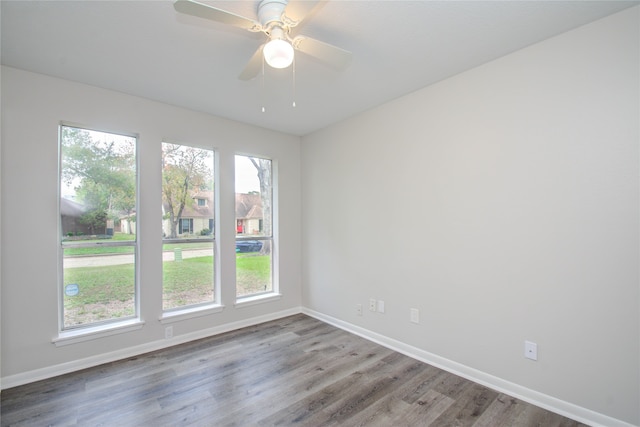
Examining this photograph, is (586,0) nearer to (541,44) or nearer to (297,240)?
(541,44)

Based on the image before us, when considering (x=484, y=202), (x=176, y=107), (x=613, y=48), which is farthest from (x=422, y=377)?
(x=176, y=107)

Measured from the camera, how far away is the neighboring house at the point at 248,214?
3770mm

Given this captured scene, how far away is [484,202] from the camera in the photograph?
237 cm

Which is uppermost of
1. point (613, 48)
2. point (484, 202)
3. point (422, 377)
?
point (613, 48)

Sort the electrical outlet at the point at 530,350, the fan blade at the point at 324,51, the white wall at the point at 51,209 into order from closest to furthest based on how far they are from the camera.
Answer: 1. the fan blade at the point at 324,51
2. the electrical outlet at the point at 530,350
3. the white wall at the point at 51,209

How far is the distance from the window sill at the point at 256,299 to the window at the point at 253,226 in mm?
78

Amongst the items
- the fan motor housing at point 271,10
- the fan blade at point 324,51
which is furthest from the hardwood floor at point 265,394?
the fan motor housing at point 271,10

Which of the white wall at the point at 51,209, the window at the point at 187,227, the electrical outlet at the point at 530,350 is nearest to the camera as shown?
the electrical outlet at the point at 530,350

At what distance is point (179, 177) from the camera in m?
3.30

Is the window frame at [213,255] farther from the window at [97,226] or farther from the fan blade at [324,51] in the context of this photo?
the fan blade at [324,51]

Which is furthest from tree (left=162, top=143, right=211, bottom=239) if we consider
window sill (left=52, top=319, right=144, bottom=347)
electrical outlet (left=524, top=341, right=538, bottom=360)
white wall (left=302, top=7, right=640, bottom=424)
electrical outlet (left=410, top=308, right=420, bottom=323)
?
electrical outlet (left=524, top=341, right=538, bottom=360)

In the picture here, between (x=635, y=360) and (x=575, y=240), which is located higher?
(x=575, y=240)

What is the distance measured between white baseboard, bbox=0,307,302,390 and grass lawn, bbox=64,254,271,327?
34cm

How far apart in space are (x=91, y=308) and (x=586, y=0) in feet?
14.7
